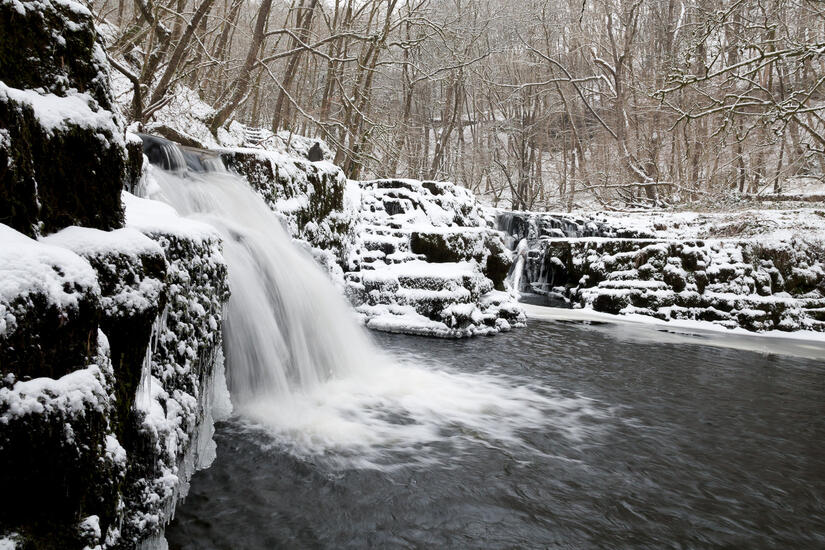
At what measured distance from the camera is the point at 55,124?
1819 mm

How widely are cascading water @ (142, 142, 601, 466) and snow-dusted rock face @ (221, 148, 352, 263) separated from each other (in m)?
0.89

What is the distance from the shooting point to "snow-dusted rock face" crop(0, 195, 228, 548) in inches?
48.3

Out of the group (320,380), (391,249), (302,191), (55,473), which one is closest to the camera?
(55,473)

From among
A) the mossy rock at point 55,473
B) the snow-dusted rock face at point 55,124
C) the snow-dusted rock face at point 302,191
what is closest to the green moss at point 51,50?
the snow-dusted rock face at point 55,124

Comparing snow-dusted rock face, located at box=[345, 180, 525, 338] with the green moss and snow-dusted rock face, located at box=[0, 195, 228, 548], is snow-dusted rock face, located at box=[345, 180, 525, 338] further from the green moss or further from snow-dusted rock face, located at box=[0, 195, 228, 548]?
the green moss

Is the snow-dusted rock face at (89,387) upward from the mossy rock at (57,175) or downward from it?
downward

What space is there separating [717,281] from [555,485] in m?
10.5

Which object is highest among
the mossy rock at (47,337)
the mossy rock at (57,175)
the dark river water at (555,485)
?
the mossy rock at (57,175)

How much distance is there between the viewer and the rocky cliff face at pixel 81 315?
49.3 inches

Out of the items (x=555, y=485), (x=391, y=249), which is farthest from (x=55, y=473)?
(x=391, y=249)

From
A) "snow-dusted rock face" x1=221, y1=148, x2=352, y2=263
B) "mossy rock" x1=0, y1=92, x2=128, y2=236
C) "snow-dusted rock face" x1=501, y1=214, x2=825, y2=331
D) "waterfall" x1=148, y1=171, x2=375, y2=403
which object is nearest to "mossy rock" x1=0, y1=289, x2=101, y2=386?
"mossy rock" x1=0, y1=92, x2=128, y2=236

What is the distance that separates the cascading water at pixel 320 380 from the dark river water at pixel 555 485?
8cm

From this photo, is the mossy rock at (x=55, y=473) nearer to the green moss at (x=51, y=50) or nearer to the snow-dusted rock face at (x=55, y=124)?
the snow-dusted rock face at (x=55, y=124)

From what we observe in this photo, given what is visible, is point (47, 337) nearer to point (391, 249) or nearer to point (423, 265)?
point (423, 265)
